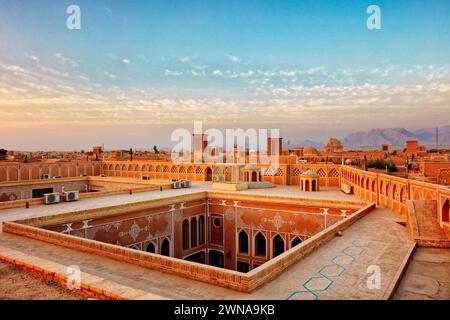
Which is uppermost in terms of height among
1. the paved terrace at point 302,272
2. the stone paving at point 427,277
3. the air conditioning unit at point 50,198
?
the air conditioning unit at point 50,198

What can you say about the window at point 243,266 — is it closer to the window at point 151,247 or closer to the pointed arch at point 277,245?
the pointed arch at point 277,245

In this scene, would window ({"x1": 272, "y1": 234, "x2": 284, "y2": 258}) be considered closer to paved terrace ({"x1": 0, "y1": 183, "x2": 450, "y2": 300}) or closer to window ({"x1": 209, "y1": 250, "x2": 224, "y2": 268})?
window ({"x1": 209, "y1": 250, "x2": 224, "y2": 268})

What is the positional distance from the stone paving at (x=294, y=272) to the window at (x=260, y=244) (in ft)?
29.8

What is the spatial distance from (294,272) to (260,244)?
1254 cm

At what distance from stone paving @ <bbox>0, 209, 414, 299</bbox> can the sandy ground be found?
14.3 inches

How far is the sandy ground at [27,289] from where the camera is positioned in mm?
5684

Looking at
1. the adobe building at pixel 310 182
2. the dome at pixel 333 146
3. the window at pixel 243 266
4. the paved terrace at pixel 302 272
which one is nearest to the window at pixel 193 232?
the window at pixel 243 266

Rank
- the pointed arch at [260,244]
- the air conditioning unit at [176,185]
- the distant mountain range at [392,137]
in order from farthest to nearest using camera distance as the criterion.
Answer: the distant mountain range at [392,137]
the air conditioning unit at [176,185]
the pointed arch at [260,244]

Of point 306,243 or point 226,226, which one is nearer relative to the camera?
point 306,243

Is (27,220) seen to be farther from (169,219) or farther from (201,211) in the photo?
(201,211)

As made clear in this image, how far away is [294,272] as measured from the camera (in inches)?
289
